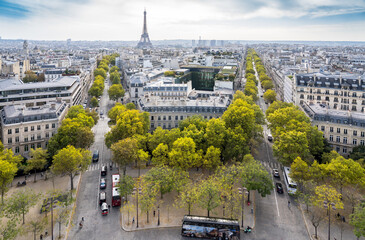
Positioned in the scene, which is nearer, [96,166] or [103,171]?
[103,171]

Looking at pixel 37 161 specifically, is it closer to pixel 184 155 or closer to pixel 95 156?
pixel 95 156

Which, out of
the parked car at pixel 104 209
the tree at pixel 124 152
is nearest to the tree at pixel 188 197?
the parked car at pixel 104 209

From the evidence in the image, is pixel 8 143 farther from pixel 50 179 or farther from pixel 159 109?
pixel 159 109

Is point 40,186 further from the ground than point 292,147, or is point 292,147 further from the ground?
point 292,147

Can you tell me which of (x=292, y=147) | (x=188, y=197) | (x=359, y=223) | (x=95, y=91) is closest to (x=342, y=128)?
(x=292, y=147)

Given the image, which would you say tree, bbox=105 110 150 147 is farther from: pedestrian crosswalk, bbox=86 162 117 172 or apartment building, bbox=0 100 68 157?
apartment building, bbox=0 100 68 157
